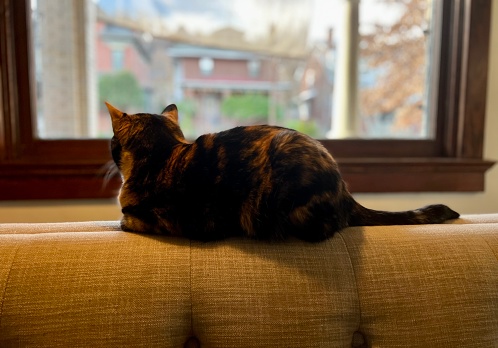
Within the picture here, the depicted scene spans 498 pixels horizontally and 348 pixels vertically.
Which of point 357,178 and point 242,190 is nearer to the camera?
point 242,190

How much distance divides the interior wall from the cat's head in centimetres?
56

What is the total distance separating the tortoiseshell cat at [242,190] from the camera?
76 cm

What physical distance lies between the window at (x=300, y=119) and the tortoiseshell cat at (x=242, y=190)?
66 cm

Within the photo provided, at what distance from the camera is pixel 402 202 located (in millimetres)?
1529

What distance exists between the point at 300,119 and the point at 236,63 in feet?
1.14

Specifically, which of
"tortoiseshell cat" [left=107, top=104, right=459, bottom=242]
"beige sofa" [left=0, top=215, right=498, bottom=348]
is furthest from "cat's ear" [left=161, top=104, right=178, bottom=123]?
"beige sofa" [left=0, top=215, right=498, bottom=348]

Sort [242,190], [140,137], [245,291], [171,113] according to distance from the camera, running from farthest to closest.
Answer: [171,113] → [140,137] → [242,190] → [245,291]

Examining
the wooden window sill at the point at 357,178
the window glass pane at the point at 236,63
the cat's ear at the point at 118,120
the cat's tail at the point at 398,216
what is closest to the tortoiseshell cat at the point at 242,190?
the cat's tail at the point at 398,216

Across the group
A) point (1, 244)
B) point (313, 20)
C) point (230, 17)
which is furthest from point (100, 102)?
point (1, 244)

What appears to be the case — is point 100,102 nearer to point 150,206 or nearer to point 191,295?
point 150,206

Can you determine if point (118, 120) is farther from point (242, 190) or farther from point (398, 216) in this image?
point (398, 216)

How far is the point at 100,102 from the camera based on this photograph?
5.42 ft

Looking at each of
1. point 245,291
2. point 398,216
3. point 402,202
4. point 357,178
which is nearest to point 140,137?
point 245,291

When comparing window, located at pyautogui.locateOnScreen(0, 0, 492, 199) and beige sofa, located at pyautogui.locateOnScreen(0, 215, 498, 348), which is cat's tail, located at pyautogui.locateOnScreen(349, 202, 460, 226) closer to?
beige sofa, located at pyautogui.locateOnScreen(0, 215, 498, 348)
